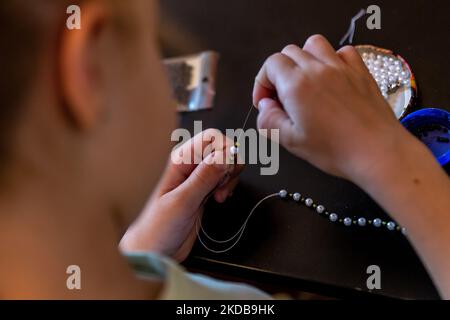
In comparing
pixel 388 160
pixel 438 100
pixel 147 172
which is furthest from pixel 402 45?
pixel 147 172

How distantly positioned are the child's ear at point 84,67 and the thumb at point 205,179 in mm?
315

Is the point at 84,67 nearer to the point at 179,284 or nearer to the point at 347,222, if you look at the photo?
the point at 179,284

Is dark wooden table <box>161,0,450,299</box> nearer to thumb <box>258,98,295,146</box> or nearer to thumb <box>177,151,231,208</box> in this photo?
thumb <box>177,151,231,208</box>

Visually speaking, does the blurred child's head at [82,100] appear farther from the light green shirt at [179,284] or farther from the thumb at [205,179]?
the thumb at [205,179]

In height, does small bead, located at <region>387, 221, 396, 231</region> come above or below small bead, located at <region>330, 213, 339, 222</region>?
below

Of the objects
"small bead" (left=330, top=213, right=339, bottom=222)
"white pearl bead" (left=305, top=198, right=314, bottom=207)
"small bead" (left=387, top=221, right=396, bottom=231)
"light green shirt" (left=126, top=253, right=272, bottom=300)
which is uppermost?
Answer: "white pearl bead" (left=305, top=198, right=314, bottom=207)

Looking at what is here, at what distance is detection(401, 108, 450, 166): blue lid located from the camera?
2.07 feet

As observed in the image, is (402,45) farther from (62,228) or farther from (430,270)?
(62,228)

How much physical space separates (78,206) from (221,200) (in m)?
0.31

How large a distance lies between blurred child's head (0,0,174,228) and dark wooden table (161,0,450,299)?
0.82 ft

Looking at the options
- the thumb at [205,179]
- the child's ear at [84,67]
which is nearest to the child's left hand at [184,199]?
the thumb at [205,179]

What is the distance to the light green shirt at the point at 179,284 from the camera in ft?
1.67

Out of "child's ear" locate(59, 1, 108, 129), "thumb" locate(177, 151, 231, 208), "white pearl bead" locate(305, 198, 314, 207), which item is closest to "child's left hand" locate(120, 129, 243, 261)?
"thumb" locate(177, 151, 231, 208)

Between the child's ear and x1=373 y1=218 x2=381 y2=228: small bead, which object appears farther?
x1=373 y1=218 x2=381 y2=228: small bead
